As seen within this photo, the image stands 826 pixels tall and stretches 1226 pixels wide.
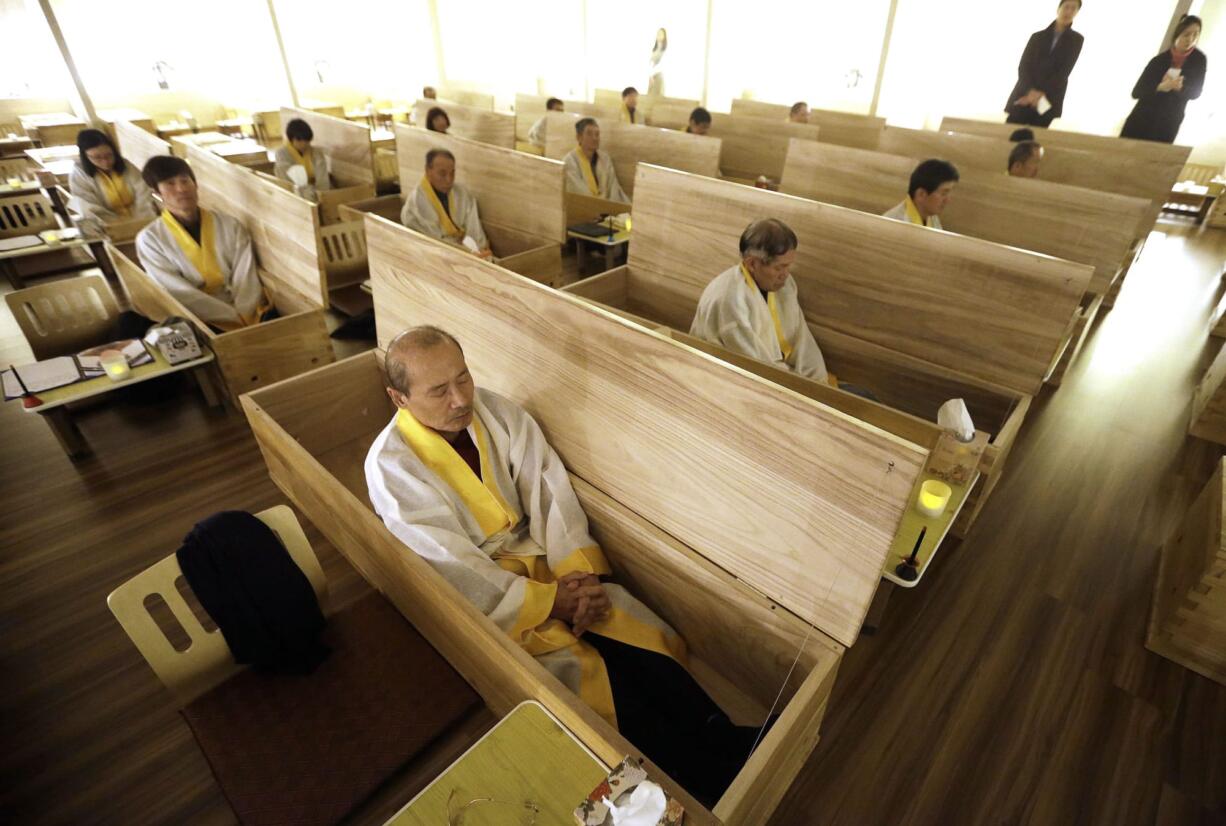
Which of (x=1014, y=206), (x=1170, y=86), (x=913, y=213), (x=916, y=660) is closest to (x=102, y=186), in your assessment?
(x=913, y=213)

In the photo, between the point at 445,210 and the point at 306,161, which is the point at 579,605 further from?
the point at 306,161

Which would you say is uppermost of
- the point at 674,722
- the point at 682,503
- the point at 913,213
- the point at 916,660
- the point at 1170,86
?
the point at 1170,86

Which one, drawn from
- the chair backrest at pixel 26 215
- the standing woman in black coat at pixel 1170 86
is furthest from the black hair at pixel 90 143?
the standing woman in black coat at pixel 1170 86

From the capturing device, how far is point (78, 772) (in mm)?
1572

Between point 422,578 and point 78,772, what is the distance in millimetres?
1189

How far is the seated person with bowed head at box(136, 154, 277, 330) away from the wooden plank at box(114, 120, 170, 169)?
172cm

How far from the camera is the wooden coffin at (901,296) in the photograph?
212 cm

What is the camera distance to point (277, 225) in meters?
3.06

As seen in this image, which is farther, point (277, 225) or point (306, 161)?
point (306, 161)

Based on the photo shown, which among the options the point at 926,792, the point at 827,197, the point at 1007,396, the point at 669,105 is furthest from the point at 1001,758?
the point at 669,105

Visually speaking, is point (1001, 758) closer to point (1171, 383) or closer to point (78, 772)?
point (78, 772)

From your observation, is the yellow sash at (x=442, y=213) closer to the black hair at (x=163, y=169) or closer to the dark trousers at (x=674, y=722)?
the black hair at (x=163, y=169)

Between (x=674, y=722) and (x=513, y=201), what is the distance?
334 cm

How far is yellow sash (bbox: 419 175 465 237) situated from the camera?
3.84 metres
